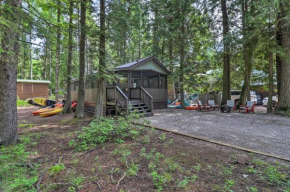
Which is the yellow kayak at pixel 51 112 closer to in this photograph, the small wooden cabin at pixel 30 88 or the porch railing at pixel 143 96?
the porch railing at pixel 143 96

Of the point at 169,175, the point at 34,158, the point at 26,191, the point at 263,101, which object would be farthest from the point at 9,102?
the point at 263,101

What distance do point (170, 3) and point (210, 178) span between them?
13437mm

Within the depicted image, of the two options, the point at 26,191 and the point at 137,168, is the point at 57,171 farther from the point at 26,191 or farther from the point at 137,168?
the point at 137,168

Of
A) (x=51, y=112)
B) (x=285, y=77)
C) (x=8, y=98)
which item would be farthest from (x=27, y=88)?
(x=285, y=77)

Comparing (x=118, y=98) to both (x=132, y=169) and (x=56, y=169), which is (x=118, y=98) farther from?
(x=132, y=169)

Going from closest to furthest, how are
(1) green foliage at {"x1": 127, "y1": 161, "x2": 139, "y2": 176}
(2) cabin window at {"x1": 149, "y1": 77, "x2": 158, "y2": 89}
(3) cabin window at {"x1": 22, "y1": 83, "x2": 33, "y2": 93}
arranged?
1. (1) green foliage at {"x1": 127, "y1": 161, "x2": 139, "y2": 176}
2. (2) cabin window at {"x1": 149, "y1": 77, "x2": 158, "y2": 89}
3. (3) cabin window at {"x1": 22, "y1": 83, "x2": 33, "y2": 93}

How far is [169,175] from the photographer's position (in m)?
2.33

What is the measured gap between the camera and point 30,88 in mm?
19109

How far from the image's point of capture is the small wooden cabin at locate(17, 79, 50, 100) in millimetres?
18234

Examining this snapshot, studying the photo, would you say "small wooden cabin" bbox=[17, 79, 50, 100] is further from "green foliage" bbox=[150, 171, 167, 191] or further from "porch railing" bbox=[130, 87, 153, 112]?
"green foliage" bbox=[150, 171, 167, 191]

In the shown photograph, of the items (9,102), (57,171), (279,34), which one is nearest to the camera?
(57,171)

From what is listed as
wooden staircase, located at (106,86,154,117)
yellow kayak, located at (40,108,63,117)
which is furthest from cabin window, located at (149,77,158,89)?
yellow kayak, located at (40,108,63,117)

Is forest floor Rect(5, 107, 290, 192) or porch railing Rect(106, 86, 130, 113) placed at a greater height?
porch railing Rect(106, 86, 130, 113)

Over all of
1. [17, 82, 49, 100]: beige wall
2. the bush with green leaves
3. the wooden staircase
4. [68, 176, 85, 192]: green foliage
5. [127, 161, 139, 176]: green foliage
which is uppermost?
[17, 82, 49, 100]: beige wall
